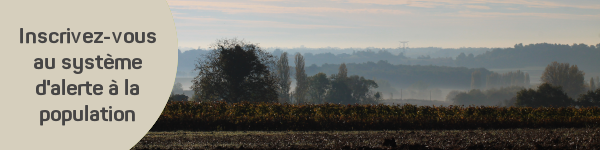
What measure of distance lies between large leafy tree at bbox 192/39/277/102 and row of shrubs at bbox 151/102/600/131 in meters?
15.8

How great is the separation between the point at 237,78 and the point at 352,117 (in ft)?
63.3

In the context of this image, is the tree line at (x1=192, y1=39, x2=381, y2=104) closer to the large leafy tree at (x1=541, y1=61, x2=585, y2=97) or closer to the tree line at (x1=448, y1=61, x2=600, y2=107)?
the tree line at (x1=448, y1=61, x2=600, y2=107)

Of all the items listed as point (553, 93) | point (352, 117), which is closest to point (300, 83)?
point (553, 93)

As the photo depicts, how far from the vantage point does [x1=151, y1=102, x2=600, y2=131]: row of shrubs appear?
1569 centimetres

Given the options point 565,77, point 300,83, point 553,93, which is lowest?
point 553,93

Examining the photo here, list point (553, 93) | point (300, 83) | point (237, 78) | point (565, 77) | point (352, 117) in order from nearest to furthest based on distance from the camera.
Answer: point (352, 117)
point (237, 78)
point (553, 93)
point (300, 83)
point (565, 77)

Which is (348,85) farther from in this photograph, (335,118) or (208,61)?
(335,118)

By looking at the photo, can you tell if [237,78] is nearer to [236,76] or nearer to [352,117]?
[236,76]

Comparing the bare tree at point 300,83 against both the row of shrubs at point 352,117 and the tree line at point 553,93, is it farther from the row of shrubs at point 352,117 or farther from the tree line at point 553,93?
the row of shrubs at point 352,117

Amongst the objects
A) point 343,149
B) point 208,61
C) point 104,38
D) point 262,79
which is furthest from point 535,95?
point 104,38

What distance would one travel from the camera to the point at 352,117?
16141 millimetres

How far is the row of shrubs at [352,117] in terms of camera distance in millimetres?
15688

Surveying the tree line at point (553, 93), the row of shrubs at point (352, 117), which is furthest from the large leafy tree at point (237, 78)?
the tree line at point (553, 93)

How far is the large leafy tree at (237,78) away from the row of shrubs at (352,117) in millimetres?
15787
